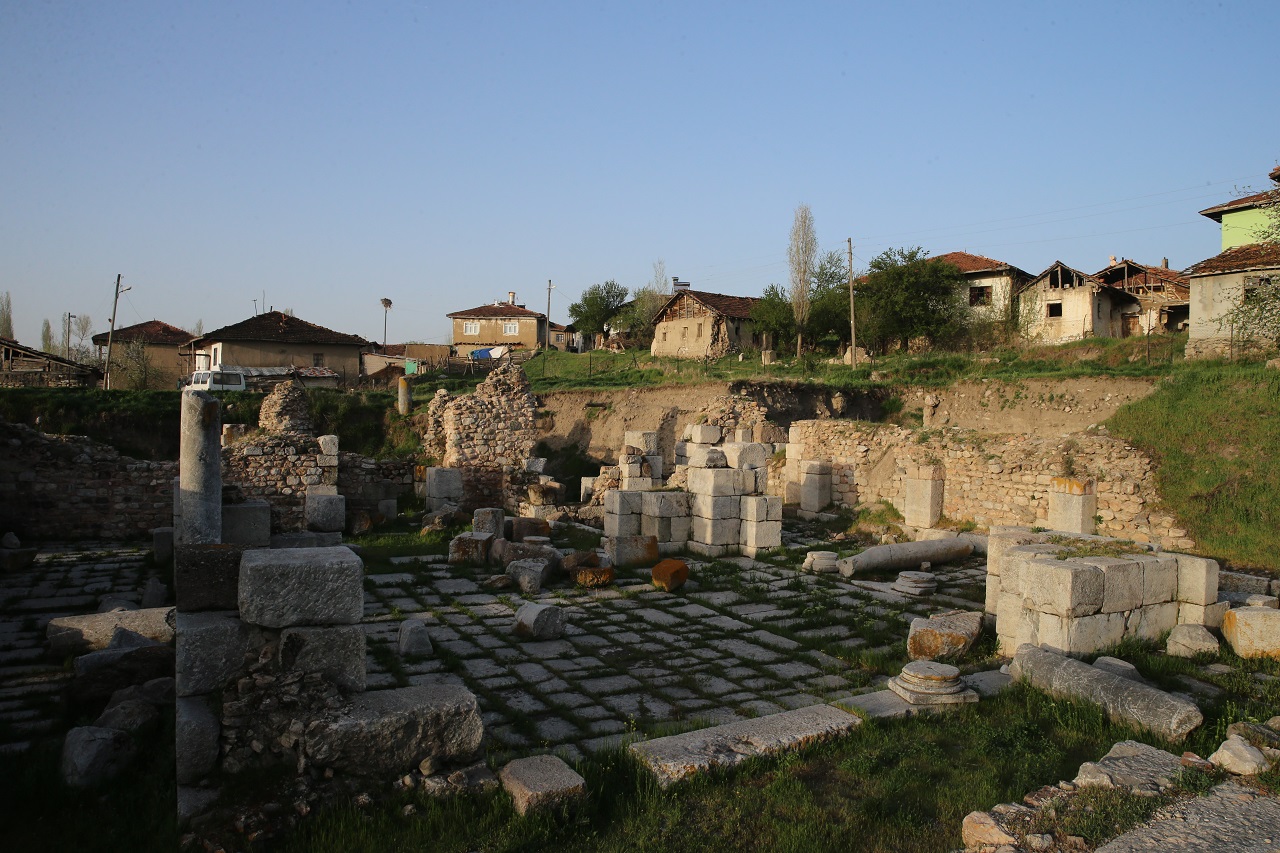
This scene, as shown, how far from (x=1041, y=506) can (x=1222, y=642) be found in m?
7.10

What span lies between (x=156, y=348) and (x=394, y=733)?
48655 mm

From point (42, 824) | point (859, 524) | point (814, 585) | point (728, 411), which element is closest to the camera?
point (42, 824)

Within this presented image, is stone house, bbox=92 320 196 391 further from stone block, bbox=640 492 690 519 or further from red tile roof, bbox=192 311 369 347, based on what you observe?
stone block, bbox=640 492 690 519

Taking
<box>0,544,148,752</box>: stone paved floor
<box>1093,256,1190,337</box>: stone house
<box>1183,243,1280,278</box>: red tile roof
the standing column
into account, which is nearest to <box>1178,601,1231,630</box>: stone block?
<box>0,544,148,752</box>: stone paved floor

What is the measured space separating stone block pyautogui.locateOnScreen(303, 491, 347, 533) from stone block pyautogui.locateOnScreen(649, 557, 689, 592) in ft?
23.2

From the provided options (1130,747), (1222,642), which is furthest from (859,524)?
(1130,747)

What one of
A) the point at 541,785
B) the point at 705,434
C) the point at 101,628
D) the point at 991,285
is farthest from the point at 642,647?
the point at 991,285

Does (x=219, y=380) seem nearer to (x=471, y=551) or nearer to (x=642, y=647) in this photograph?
(x=471, y=551)

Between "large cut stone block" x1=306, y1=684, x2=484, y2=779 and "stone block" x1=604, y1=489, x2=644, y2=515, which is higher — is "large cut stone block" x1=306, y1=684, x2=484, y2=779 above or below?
below

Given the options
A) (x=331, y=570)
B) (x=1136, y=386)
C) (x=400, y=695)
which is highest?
(x=1136, y=386)

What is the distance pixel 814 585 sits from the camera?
1134cm

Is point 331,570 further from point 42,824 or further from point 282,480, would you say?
point 282,480

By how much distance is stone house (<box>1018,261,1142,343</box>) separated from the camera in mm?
37750

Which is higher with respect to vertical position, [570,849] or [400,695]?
[400,695]
